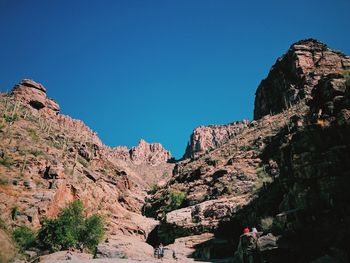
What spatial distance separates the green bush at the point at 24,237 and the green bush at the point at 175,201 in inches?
891

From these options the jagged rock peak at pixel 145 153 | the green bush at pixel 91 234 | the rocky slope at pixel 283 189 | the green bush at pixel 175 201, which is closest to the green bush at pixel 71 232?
the green bush at pixel 91 234

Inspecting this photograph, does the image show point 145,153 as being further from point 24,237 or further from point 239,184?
point 24,237

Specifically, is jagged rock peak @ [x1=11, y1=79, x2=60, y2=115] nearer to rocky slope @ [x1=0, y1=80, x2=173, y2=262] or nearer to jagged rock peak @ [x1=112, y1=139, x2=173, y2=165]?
rocky slope @ [x1=0, y1=80, x2=173, y2=262]

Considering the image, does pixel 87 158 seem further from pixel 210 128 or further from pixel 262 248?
pixel 210 128

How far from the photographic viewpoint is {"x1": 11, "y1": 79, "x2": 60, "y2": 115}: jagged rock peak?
81.4 m

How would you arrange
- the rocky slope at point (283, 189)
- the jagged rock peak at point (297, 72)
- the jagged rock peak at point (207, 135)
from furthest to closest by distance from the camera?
the jagged rock peak at point (207, 135) < the jagged rock peak at point (297, 72) < the rocky slope at point (283, 189)

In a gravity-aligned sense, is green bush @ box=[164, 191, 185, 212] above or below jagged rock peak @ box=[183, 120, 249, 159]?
below

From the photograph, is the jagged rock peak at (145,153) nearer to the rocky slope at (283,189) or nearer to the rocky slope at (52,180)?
the rocky slope at (52,180)

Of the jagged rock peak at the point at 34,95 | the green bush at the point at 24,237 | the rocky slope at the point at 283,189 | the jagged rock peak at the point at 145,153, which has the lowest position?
the green bush at the point at 24,237

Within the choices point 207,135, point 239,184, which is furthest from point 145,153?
point 239,184

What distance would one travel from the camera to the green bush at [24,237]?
30750mm

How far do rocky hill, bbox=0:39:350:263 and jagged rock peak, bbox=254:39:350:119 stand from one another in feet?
0.89

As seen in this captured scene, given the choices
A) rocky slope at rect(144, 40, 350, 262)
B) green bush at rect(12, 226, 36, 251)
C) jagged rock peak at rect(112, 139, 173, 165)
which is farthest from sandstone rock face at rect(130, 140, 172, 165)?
green bush at rect(12, 226, 36, 251)

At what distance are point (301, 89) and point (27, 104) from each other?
64395 millimetres
